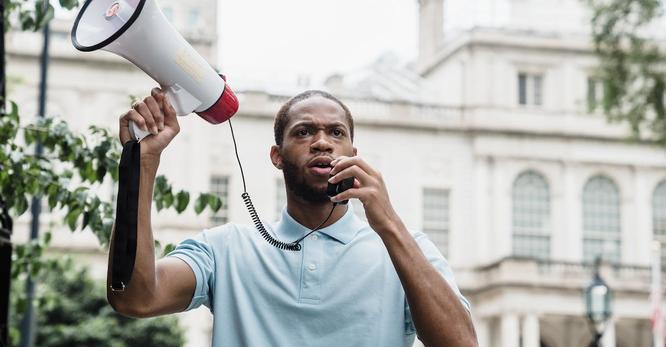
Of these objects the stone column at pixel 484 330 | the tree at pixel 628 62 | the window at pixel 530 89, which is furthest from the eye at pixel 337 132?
the window at pixel 530 89

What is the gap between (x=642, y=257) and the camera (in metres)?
36.4

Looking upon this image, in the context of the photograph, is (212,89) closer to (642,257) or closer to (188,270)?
(188,270)

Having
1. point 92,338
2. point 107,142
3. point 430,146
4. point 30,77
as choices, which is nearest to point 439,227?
point 430,146

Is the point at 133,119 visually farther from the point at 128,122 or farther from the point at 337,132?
the point at 337,132

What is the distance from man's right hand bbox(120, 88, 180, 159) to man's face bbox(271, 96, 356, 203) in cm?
30

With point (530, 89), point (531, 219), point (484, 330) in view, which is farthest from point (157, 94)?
Answer: point (530, 89)

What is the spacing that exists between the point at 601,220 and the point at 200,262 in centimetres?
3497

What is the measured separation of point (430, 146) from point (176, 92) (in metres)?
33.6

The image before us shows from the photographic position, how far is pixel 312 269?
269cm

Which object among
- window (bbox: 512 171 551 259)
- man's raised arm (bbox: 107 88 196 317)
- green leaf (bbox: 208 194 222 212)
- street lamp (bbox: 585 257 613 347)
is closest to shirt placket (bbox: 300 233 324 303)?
man's raised arm (bbox: 107 88 196 317)

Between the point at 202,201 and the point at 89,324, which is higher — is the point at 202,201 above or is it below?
above

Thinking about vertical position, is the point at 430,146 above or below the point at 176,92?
above

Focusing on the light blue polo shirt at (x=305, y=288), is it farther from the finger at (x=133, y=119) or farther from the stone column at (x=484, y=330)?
the stone column at (x=484, y=330)

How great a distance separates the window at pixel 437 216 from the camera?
35906 mm
